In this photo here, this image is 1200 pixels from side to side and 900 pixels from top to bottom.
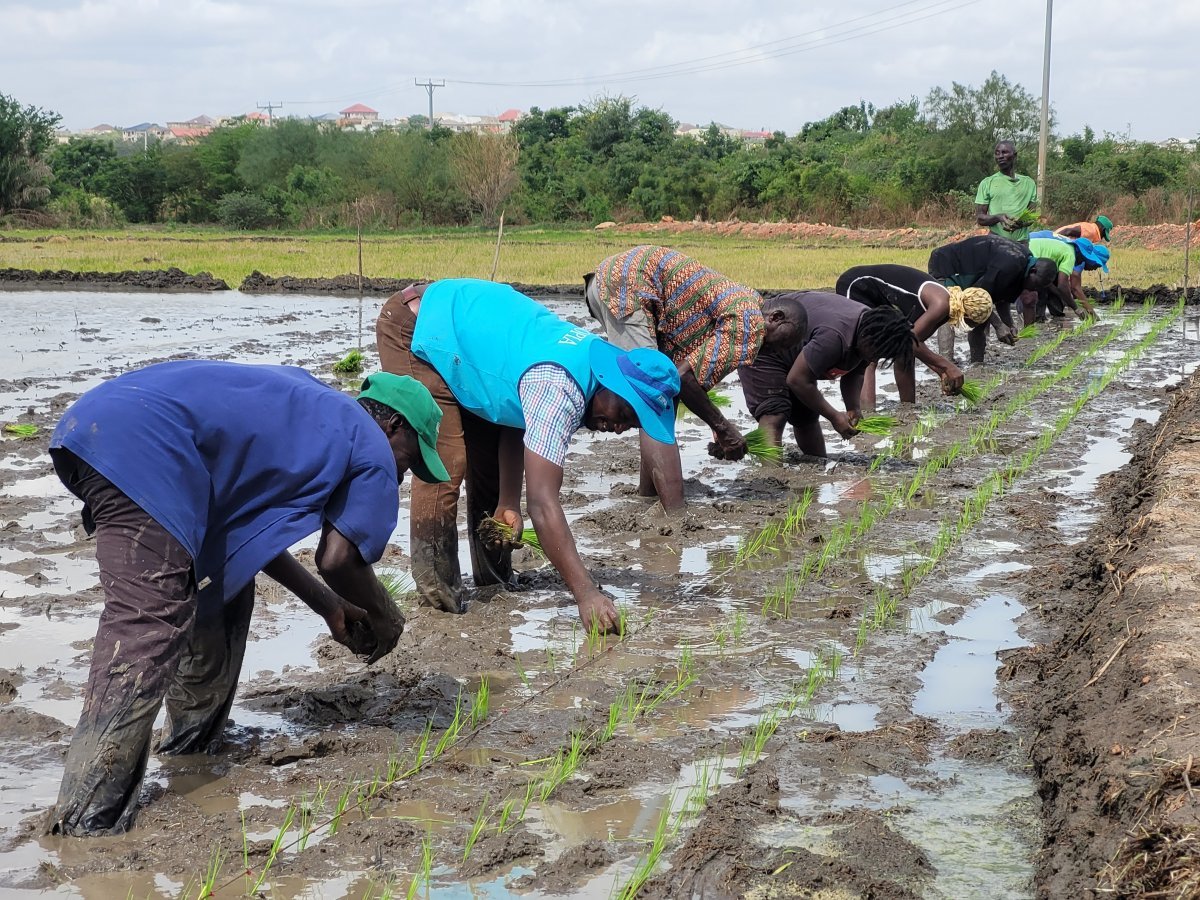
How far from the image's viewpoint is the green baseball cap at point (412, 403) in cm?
344

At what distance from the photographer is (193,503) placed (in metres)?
3.09

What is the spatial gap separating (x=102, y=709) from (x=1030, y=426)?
760cm

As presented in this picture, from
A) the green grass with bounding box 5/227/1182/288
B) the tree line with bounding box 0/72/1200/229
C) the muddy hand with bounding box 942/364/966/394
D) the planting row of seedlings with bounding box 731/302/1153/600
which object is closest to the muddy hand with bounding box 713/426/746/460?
the planting row of seedlings with bounding box 731/302/1153/600

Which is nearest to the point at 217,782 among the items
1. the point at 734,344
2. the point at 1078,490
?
the point at 734,344

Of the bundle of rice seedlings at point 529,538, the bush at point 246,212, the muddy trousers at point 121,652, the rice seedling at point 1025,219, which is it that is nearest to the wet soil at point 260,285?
the rice seedling at point 1025,219

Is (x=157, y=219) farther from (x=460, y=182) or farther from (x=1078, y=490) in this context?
(x=1078, y=490)

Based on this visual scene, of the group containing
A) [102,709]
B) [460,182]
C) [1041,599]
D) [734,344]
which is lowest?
[1041,599]

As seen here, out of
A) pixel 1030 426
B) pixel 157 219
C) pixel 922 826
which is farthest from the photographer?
pixel 157 219

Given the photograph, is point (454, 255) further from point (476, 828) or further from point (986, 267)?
point (476, 828)

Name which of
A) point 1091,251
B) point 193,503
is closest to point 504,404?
point 193,503

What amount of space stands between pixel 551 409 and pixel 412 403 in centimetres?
62

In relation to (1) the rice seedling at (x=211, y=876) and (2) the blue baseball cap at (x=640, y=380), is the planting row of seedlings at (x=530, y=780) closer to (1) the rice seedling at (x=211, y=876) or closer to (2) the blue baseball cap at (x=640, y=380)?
(1) the rice seedling at (x=211, y=876)

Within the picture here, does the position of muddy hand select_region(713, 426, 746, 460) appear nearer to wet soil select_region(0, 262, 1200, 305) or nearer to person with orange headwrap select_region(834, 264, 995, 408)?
person with orange headwrap select_region(834, 264, 995, 408)

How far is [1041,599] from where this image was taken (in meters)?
5.30
